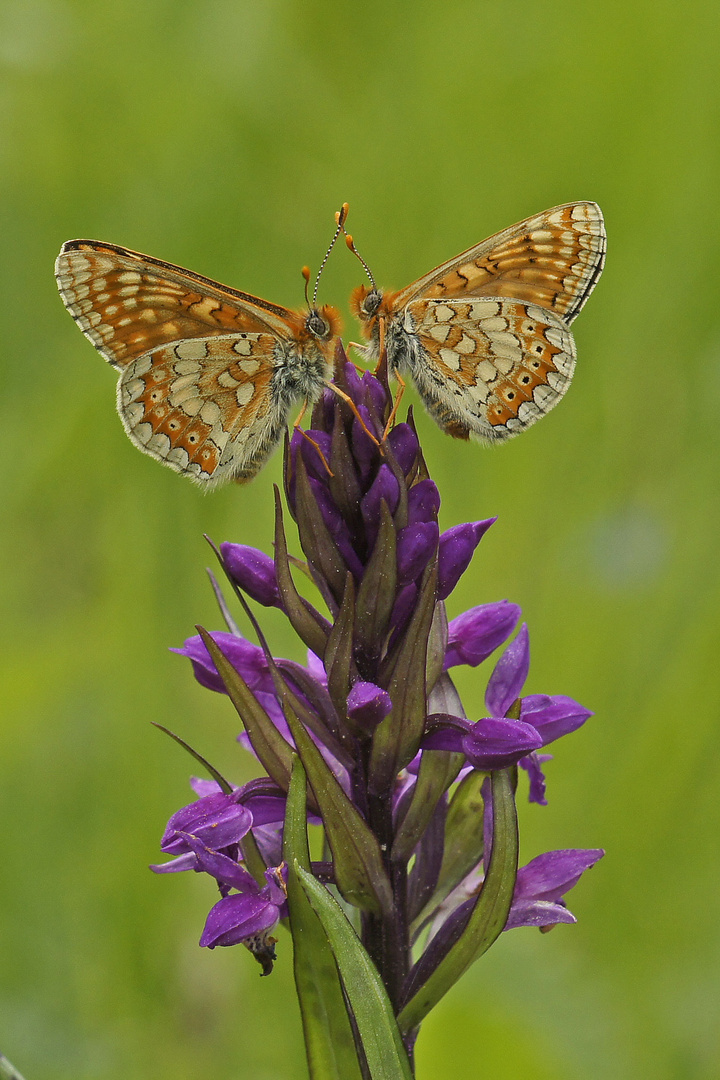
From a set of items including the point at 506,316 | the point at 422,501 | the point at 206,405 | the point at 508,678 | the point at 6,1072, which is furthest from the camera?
the point at 206,405

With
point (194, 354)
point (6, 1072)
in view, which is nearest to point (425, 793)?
point (6, 1072)

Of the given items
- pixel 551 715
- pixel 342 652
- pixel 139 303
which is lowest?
pixel 551 715

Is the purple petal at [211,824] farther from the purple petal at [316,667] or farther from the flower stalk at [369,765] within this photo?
the purple petal at [316,667]

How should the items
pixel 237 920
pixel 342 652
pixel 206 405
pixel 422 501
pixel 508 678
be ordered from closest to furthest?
pixel 237 920, pixel 342 652, pixel 422 501, pixel 508 678, pixel 206 405

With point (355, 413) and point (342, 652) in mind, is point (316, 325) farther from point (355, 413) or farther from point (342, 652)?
point (342, 652)

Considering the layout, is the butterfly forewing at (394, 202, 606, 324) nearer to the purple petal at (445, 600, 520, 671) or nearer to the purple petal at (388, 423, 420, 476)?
the purple petal at (388, 423, 420, 476)

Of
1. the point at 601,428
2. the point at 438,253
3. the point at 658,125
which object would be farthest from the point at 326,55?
the point at 601,428

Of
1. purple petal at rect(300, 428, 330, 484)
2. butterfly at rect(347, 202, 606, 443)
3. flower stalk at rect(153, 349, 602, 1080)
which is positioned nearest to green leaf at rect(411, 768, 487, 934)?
flower stalk at rect(153, 349, 602, 1080)
